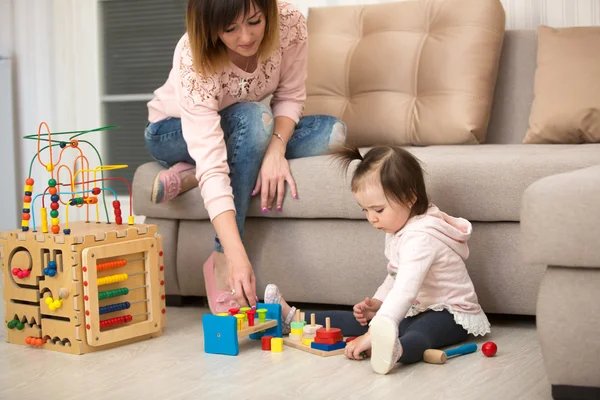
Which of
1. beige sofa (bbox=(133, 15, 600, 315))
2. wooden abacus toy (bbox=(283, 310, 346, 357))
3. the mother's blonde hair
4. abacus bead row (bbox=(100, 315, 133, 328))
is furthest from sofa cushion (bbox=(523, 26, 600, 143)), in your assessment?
abacus bead row (bbox=(100, 315, 133, 328))

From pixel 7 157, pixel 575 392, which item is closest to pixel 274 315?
pixel 575 392

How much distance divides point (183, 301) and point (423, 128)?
36.0 inches

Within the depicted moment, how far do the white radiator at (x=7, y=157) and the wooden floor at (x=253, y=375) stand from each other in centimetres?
181

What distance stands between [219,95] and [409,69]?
762 mm

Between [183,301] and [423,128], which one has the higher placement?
[423,128]

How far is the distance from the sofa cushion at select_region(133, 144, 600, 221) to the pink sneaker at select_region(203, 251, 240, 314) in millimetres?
178

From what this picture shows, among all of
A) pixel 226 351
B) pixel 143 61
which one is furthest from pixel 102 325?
pixel 143 61

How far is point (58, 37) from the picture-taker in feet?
12.3

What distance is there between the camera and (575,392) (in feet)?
4.59

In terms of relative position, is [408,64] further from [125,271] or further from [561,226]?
[561,226]

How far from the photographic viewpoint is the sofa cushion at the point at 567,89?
7.87 feet

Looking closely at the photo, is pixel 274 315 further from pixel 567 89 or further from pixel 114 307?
pixel 567 89

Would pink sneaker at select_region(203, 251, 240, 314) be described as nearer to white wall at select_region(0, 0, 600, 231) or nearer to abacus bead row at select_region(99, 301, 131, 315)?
abacus bead row at select_region(99, 301, 131, 315)

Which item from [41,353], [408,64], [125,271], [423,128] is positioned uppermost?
[408,64]
